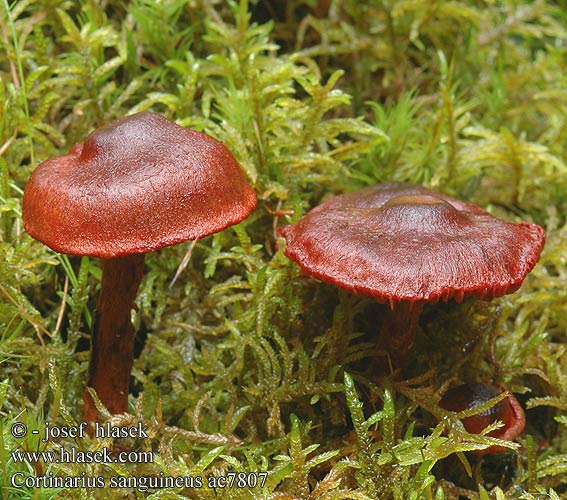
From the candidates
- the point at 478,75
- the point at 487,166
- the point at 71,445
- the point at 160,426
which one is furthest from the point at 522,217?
the point at 71,445


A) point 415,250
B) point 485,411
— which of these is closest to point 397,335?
point 485,411

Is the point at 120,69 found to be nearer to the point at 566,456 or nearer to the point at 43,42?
the point at 43,42

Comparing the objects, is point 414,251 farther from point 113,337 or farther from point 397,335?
point 113,337

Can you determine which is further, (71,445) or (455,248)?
(71,445)

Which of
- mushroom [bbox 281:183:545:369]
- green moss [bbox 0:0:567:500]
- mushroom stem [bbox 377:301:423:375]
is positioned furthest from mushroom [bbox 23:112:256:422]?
mushroom stem [bbox 377:301:423:375]

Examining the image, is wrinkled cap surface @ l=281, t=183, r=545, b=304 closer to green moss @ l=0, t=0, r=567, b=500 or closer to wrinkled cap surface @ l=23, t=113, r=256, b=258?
wrinkled cap surface @ l=23, t=113, r=256, b=258

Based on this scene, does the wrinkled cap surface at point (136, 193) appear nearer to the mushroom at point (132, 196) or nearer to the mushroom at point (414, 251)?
the mushroom at point (132, 196)
